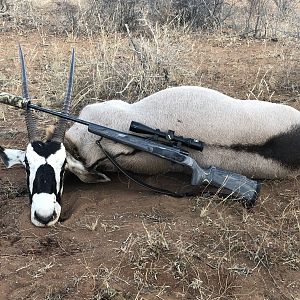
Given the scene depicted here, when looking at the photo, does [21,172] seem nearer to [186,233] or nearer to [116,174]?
[116,174]

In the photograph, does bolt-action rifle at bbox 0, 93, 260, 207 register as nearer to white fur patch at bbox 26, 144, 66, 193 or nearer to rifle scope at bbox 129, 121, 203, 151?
rifle scope at bbox 129, 121, 203, 151

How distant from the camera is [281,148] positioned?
4000mm

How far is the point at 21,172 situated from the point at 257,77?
127 inches

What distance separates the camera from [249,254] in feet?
10.6

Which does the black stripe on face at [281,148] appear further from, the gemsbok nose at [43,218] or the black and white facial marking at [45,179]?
the gemsbok nose at [43,218]

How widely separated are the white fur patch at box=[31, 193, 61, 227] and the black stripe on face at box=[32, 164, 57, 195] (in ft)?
0.11

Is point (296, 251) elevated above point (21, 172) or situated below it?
above

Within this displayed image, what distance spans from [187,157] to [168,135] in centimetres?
21

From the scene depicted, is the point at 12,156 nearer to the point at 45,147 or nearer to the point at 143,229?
the point at 45,147

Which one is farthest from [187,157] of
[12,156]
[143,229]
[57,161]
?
[12,156]

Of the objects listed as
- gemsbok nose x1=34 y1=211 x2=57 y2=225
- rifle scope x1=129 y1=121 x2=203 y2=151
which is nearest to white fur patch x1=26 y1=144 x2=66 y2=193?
gemsbok nose x1=34 y1=211 x2=57 y2=225

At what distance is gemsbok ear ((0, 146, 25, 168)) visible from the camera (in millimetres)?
4162

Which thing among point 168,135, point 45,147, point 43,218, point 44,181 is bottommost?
point 43,218

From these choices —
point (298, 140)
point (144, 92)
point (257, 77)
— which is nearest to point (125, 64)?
point (144, 92)
